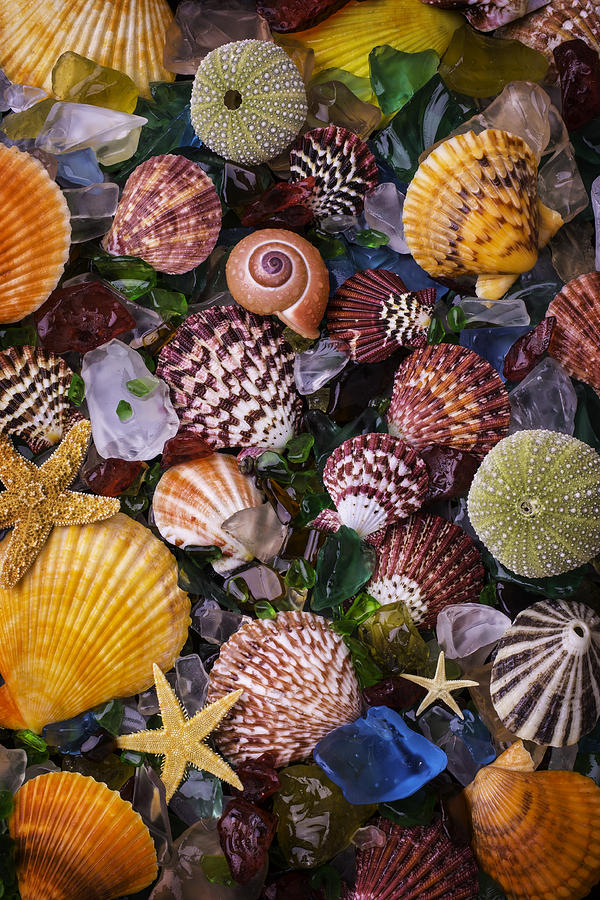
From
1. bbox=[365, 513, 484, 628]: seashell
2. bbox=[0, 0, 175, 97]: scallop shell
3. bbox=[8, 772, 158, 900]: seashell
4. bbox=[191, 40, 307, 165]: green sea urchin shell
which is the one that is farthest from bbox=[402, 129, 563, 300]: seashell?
bbox=[8, 772, 158, 900]: seashell

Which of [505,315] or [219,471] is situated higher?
[505,315]

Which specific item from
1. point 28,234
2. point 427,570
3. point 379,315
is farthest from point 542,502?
point 28,234

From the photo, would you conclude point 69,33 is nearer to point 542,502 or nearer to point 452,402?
point 452,402

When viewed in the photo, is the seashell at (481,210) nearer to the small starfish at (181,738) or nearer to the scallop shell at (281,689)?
the scallop shell at (281,689)

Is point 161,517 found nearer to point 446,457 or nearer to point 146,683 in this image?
point 146,683

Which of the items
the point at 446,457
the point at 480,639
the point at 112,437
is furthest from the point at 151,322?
the point at 480,639

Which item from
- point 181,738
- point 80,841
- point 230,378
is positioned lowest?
point 80,841
